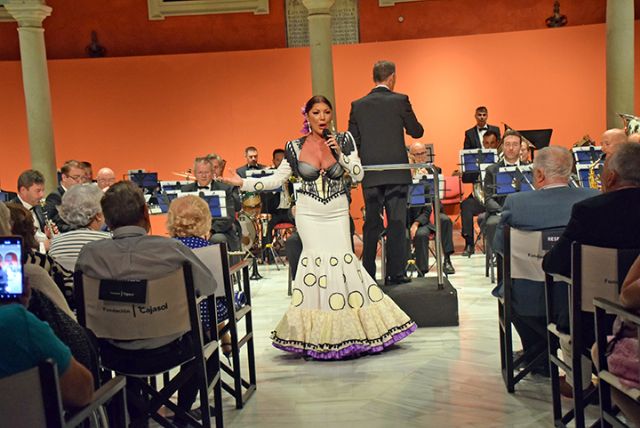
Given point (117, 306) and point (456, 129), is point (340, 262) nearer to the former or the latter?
point (117, 306)

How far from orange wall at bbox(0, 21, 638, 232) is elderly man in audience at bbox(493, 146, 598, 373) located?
772 centimetres

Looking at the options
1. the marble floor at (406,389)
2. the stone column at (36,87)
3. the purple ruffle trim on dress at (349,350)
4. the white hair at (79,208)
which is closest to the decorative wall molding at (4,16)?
the stone column at (36,87)

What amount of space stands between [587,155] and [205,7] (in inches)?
283

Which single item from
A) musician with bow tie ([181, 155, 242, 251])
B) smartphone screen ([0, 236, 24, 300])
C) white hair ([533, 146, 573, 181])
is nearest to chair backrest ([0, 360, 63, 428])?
smartphone screen ([0, 236, 24, 300])

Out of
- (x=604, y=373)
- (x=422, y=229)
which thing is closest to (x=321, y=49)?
(x=422, y=229)

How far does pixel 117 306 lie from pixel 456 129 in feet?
30.0

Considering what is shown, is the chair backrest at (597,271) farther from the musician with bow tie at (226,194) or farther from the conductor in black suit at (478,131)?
the conductor in black suit at (478,131)

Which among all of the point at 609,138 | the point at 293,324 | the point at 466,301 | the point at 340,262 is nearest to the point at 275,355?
the point at 293,324

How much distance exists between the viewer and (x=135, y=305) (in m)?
3.08

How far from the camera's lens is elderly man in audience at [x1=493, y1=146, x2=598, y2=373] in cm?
387

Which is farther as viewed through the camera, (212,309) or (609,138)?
(609,138)

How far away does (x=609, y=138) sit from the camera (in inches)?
238

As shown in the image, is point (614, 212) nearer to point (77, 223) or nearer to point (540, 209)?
point (540, 209)

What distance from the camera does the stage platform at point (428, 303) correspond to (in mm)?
5578
